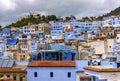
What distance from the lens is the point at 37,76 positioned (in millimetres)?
31219

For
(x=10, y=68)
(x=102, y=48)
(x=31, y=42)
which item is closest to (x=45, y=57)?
(x=10, y=68)

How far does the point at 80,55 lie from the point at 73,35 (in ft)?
196

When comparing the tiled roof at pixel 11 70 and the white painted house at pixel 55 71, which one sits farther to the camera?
the tiled roof at pixel 11 70

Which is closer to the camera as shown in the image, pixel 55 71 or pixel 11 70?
A: pixel 55 71

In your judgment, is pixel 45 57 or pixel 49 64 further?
pixel 45 57

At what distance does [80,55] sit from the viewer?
128 ft

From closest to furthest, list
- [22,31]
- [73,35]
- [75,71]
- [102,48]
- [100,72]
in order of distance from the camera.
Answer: [100,72]
[75,71]
[102,48]
[73,35]
[22,31]

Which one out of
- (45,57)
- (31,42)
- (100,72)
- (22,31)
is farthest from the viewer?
(22,31)

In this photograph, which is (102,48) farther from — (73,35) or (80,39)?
(73,35)

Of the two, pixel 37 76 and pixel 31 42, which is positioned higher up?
pixel 31 42

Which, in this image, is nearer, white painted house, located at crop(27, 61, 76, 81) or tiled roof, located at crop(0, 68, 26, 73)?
white painted house, located at crop(27, 61, 76, 81)

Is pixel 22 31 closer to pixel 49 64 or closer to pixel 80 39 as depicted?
pixel 80 39

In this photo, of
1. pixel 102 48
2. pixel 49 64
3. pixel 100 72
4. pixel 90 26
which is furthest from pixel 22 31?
pixel 100 72

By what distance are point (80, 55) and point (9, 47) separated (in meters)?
56.6
